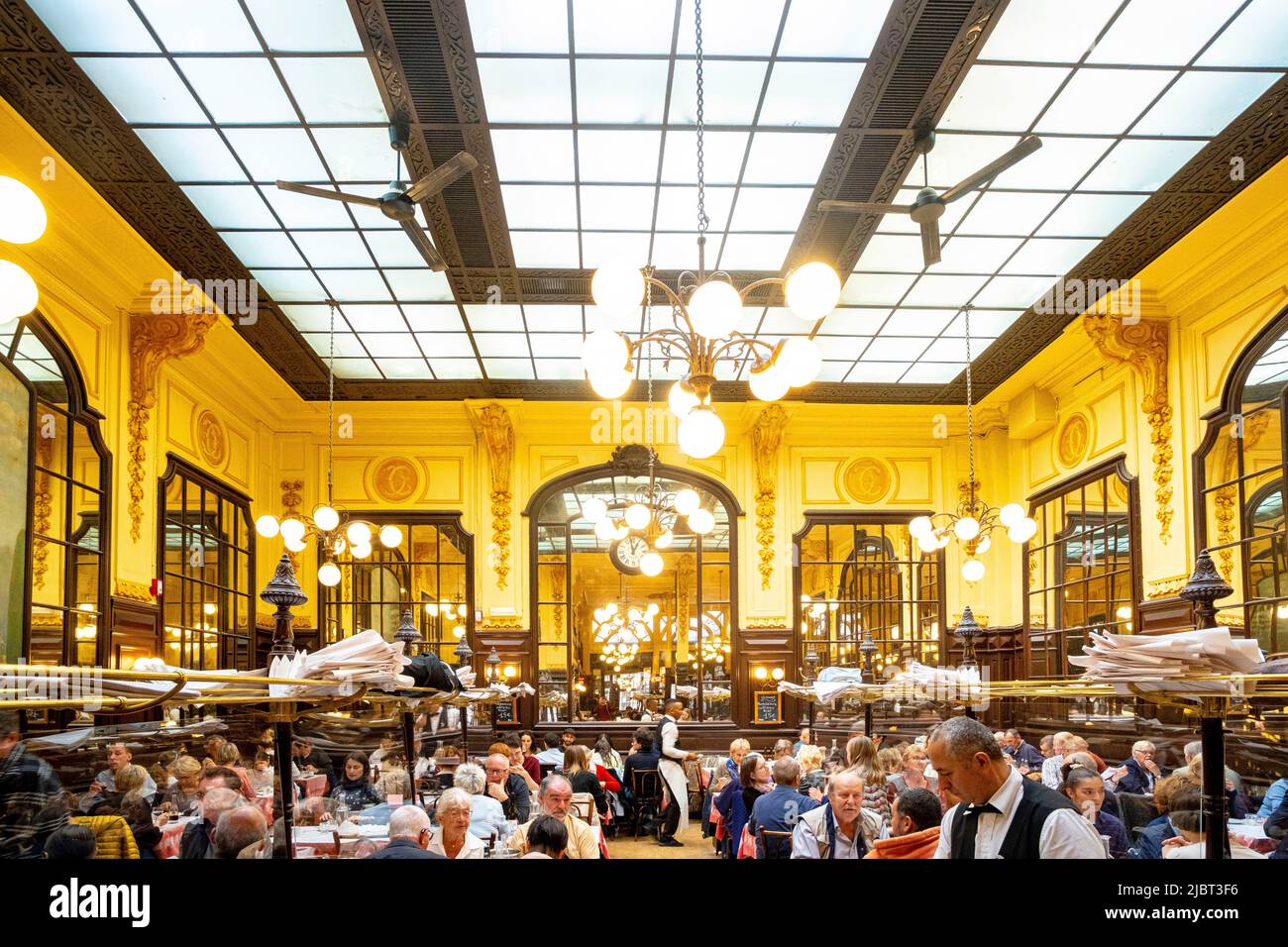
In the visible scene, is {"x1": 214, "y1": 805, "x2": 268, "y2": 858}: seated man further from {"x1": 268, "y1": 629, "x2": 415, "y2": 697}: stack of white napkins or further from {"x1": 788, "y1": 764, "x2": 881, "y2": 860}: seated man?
{"x1": 788, "y1": 764, "x2": 881, "y2": 860}: seated man

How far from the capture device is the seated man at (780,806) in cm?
497

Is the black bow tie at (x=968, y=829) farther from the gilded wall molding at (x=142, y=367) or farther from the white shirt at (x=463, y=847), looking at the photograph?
the gilded wall molding at (x=142, y=367)

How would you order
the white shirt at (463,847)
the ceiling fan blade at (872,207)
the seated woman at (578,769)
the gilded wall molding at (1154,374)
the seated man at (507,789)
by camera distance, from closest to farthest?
the white shirt at (463,847) < the ceiling fan blade at (872,207) < the seated man at (507,789) < the seated woman at (578,769) < the gilded wall molding at (1154,374)

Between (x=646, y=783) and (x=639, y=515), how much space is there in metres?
3.58

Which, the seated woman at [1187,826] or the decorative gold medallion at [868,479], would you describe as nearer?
the seated woman at [1187,826]

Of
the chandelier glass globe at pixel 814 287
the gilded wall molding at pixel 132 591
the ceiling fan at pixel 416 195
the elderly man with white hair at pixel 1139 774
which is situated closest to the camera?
the chandelier glass globe at pixel 814 287

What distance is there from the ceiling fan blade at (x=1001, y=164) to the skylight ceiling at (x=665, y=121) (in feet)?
3.56

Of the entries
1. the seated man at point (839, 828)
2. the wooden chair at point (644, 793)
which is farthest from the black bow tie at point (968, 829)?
the wooden chair at point (644, 793)

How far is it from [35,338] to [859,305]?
6773 mm
